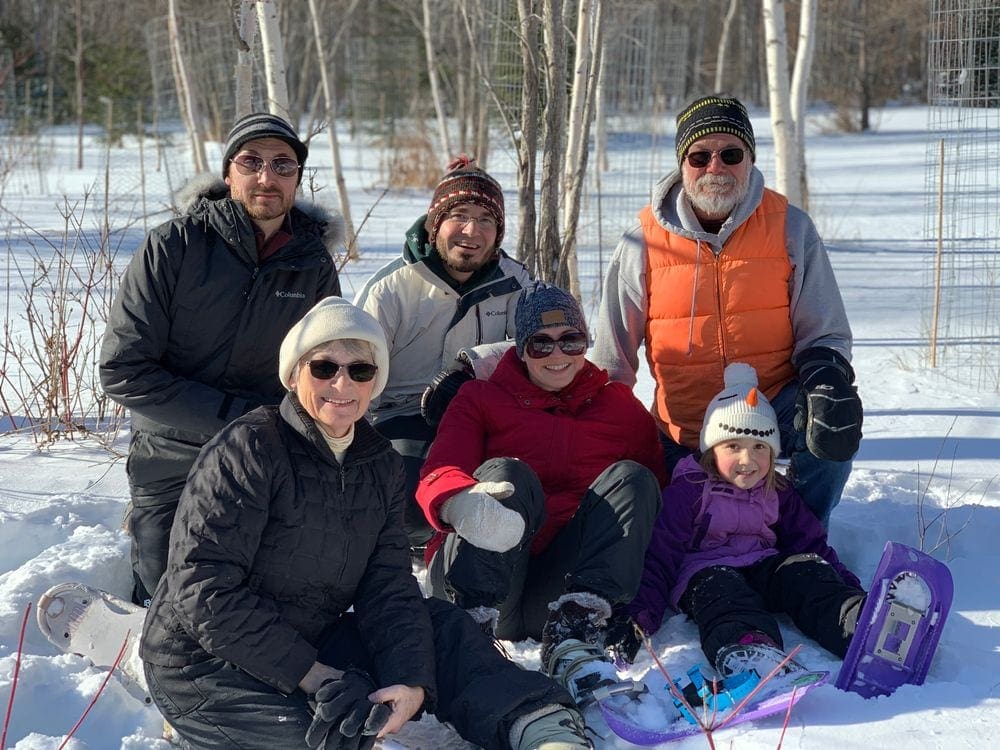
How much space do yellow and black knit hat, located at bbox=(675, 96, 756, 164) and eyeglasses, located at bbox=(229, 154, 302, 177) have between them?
4.34ft

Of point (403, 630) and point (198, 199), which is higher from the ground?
point (198, 199)

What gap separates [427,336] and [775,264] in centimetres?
123

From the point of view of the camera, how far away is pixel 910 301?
823cm

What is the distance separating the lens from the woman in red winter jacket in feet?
9.43

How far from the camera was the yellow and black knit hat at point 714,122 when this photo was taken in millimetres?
3494

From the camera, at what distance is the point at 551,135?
16.6ft

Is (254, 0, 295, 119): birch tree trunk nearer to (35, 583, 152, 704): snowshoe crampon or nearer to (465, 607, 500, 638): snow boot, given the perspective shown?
(35, 583, 152, 704): snowshoe crampon

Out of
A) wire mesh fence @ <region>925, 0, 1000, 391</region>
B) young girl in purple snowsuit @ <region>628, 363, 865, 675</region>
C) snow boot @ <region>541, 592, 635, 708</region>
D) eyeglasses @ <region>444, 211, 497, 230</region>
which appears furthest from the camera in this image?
wire mesh fence @ <region>925, 0, 1000, 391</region>

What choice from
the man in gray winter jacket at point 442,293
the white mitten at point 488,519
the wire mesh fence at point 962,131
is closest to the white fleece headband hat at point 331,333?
the white mitten at point 488,519

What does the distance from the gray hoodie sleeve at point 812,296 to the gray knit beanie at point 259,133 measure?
1661 millimetres

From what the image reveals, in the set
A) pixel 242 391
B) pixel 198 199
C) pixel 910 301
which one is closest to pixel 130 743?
pixel 242 391

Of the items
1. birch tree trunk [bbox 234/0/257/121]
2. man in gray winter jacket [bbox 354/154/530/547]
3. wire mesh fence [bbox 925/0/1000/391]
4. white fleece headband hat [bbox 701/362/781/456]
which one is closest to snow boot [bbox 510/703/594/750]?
white fleece headband hat [bbox 701/362/781/456]

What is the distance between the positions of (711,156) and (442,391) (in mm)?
1187

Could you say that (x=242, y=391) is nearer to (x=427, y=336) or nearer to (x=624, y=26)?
(x=427, y=336)
